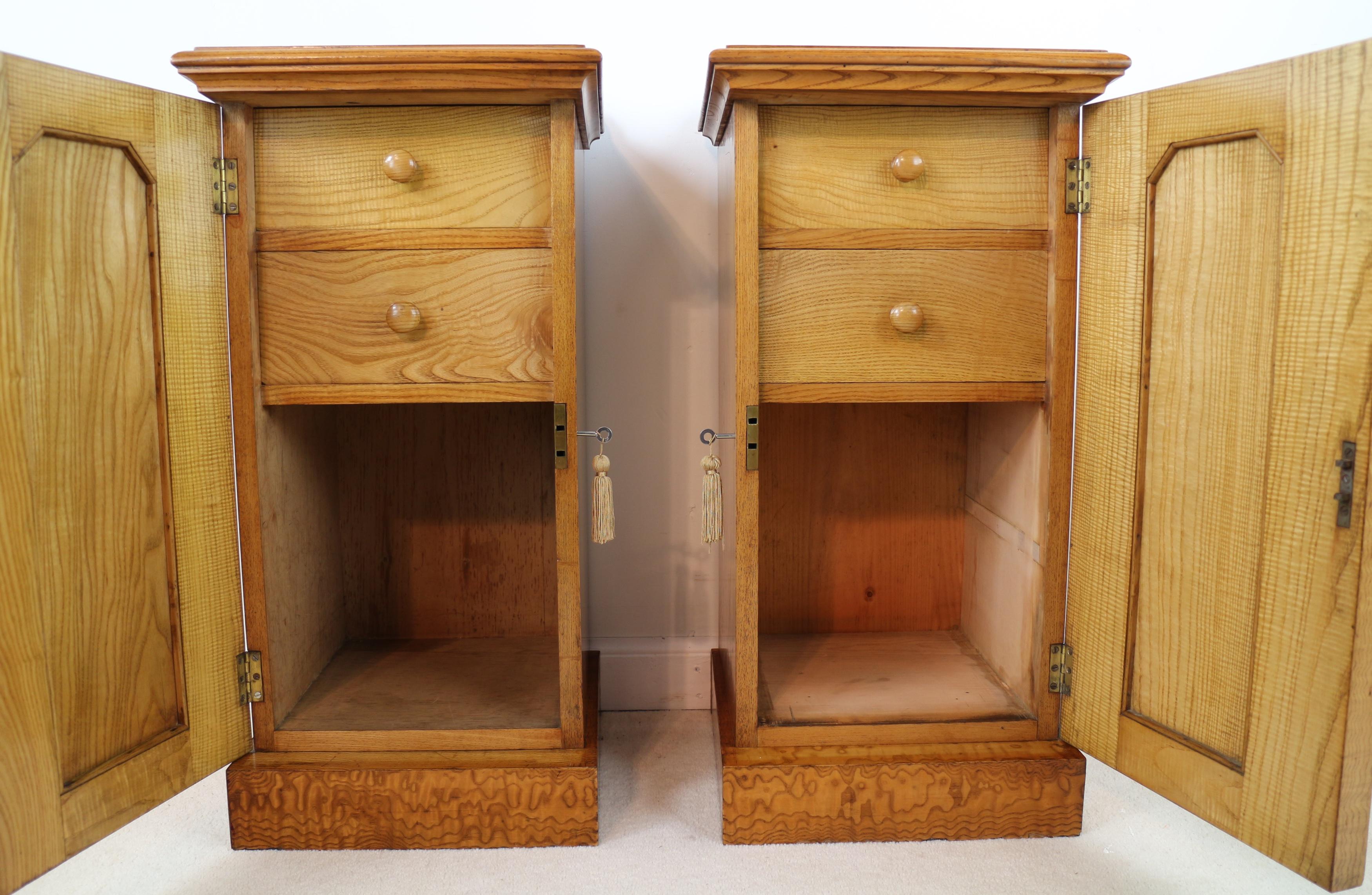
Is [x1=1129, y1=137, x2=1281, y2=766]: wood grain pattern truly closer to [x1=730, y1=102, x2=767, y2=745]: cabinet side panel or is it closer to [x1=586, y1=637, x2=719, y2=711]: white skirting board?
[x1=730, y1=102, x2=767, y2=745]: cabinet side panel

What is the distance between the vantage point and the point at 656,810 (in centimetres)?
153

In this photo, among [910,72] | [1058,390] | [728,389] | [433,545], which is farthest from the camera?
[433,545]

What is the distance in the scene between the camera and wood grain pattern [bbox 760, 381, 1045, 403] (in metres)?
1.36

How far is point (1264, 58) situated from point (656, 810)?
1.80m

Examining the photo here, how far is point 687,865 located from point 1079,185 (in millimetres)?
1127

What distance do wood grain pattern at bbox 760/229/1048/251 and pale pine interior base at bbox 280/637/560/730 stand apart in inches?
32.1

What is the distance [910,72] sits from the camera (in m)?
1.26

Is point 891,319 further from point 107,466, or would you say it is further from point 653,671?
point 107,466

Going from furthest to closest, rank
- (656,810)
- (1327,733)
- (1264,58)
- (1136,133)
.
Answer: (1264,58) → (656,810) → (1136,133) → (1327,733)

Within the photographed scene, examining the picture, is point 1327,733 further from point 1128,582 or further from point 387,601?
point 387,601

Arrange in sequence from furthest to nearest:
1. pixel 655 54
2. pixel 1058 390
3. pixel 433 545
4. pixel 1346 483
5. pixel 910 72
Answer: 1. pixel 433 545
2. pixel 655 54
3. pixel 1058 390
4. pixel 910 72
5. pixel 1346 483


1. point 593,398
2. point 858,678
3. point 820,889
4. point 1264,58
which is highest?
point 1264,58

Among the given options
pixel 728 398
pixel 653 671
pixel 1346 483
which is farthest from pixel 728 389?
pixel 1346 483

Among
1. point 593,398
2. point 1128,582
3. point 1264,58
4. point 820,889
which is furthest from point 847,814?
point 1264,58
